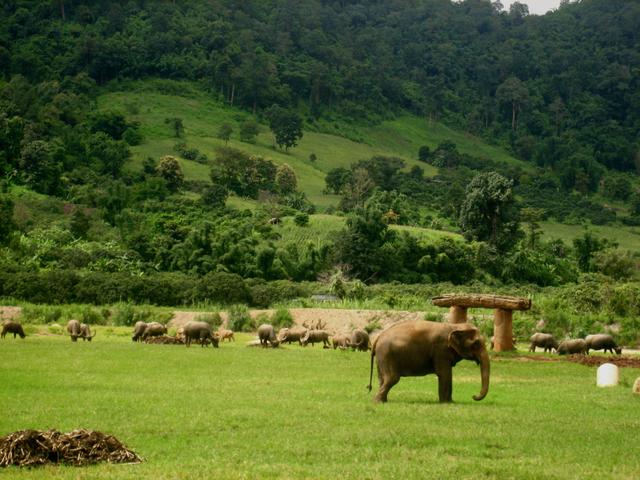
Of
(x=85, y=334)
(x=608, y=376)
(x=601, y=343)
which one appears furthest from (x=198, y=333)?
(x=608, y=376)

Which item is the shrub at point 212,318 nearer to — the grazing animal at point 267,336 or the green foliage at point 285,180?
the grazing animal at point 267,336

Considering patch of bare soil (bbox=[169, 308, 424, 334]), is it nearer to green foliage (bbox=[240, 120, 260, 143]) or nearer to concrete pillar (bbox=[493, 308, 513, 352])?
concrete pillar (bbox=[493, 308, 513, 352])

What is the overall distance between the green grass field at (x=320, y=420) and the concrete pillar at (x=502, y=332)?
7.42 metres

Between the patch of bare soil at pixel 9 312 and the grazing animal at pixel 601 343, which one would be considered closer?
the grazing animal at pixel 601 343

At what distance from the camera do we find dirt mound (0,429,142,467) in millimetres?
12266

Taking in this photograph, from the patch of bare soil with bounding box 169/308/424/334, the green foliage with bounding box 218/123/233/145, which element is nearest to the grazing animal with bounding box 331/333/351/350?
the patch of bare soil with bounding box 169/308/424/334

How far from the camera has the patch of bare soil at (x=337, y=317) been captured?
164ft

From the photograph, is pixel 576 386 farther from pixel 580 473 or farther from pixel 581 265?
pixel 581 265

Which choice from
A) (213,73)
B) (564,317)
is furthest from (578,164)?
(564,317)

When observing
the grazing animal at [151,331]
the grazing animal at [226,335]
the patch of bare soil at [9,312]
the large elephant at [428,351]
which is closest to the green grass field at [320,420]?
the large elephant at [428,351]

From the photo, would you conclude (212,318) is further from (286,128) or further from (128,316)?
(286,128)

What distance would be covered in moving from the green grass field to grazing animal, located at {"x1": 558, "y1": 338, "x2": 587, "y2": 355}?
9197 millimetres

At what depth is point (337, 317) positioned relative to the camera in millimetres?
52031

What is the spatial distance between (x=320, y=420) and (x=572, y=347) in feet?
80.4
